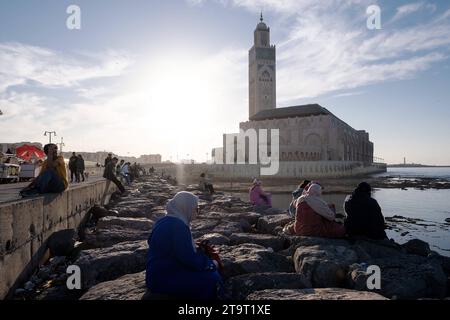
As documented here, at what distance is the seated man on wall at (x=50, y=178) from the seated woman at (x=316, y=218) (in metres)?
5.28

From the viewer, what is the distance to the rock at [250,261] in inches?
185

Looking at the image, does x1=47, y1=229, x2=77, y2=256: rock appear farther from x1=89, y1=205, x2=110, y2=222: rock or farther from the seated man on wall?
x1=89, y1=205, x2=110, y2=222: rock

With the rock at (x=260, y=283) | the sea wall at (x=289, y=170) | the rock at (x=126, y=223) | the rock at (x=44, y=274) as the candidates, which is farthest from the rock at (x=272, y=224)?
the sea wall at (x=289, y=170)

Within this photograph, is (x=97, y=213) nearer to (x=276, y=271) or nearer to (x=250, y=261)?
(x=250, y=261)

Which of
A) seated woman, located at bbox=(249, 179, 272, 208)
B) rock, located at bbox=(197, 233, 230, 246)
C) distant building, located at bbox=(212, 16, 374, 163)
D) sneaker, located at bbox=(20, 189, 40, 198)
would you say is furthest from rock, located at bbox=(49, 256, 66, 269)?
distant building, located at bbox=(212, 16, 374, 163)

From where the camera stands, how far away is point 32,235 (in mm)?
5320

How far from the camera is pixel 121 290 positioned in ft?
12.6

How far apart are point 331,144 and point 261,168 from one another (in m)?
20.7

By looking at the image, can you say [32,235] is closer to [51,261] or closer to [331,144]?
[51,261]

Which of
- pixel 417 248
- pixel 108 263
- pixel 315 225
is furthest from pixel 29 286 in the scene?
pixel 417 248

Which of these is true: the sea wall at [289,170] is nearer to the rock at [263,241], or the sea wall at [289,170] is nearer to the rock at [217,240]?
the rock at [263,241]

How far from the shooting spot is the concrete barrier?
4.29 metres

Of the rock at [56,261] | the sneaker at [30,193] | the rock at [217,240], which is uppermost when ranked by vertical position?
the sneaker at [30,193]
